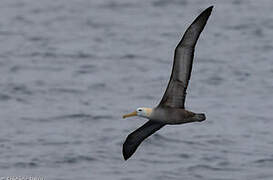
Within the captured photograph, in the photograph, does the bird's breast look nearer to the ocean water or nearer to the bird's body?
the bird's body

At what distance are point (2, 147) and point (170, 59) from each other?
951cm

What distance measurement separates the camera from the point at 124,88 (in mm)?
26188

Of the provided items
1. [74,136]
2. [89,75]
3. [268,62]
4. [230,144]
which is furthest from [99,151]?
[268,62]

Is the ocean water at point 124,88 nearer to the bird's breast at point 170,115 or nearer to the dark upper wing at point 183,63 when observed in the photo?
the bird's breast at point 170,115

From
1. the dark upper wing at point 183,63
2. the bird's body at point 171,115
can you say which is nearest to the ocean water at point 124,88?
the bird's body at point 171,115

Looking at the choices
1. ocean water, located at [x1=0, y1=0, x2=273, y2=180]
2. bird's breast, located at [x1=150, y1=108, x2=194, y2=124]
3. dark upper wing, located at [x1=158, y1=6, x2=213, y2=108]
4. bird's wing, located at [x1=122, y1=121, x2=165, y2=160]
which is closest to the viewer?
dark upper wing, located at [x1=158, y1=6, x2=213, y2=108]

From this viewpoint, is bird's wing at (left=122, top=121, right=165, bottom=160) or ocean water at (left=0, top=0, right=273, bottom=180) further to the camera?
ocean water at (left=0, top=0, right=273, bottom=180)

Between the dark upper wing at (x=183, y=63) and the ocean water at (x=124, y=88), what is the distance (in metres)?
3.64

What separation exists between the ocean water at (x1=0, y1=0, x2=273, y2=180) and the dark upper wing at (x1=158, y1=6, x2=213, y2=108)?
364cm

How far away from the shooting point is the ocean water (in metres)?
19.6

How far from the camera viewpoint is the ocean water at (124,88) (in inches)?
771

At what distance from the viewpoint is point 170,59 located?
28.8m

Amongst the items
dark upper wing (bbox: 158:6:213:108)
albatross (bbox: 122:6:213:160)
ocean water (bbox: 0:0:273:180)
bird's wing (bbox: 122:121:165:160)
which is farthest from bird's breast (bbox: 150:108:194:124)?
ocean water (bbox: 0:0:273:180)

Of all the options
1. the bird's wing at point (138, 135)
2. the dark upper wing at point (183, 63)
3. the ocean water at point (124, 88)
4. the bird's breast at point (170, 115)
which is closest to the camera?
the dark upper wing at point (183, 63)
